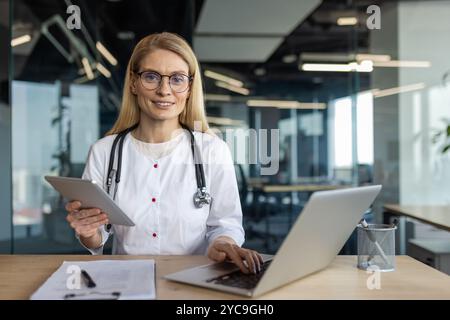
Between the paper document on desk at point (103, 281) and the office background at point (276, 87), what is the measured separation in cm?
305

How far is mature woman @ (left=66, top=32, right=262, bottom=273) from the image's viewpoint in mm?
1728

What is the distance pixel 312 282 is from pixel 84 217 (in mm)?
681

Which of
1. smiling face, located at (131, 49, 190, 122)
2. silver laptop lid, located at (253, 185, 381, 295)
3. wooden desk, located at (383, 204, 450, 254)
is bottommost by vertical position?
wooden desk, located at (383, 204, 450, 254)

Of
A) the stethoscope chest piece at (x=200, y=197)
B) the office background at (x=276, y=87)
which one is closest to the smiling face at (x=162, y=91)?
the stethoscope chest piece at (x=200, y=197)

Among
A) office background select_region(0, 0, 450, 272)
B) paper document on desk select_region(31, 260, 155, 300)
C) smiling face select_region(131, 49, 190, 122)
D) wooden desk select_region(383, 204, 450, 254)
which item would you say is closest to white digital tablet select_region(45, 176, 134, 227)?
paper document on desk select_region(31, 260, 155, 300)

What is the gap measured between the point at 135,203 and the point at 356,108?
3.19 meters

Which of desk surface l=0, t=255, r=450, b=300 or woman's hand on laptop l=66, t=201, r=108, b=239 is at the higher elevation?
woman's hand on laptop l=66, t=201, r=108, b=239

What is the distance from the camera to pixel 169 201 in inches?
68.6

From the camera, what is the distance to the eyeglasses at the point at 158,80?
179cm

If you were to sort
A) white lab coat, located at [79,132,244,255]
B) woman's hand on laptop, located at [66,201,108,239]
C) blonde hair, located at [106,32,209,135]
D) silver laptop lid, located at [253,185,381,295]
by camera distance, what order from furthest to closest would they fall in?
1. blonde hair, located at [106,32,209,135]
2. white lab coat, located at [79,132,244,255]
3. woman's hand on laptop, located at [66,201,108,239]
4. silver laptop lid, located at [253,185,381,295]

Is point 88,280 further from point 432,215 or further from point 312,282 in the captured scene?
point 432,215

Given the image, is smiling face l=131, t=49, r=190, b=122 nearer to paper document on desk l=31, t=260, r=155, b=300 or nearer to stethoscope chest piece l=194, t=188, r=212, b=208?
stethoscope chest piece l=194, t=188, r=212, b=208

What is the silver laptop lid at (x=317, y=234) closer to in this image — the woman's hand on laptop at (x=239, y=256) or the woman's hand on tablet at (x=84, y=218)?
the woman's hand on laptop at (x=239, y=256)
